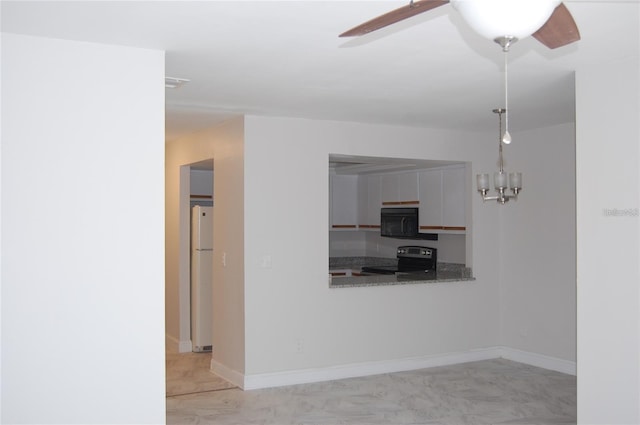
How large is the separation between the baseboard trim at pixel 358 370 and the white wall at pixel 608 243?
8.48 ft

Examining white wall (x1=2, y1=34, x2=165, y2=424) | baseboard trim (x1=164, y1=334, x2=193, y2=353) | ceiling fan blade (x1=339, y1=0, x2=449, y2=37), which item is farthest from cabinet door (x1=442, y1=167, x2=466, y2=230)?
ceiling fan blade (x1=339, y1=0, x2=449, y2=37)

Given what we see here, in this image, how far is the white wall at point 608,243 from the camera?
4.01 metres

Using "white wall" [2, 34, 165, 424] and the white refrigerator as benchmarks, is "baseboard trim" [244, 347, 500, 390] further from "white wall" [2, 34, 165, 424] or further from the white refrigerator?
"white wall" [2, 34, 165, 424]

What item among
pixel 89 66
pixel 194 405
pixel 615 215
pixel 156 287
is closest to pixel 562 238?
pixel 615 215

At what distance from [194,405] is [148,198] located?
243 cm

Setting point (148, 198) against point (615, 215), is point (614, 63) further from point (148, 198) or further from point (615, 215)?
point (148, 198)

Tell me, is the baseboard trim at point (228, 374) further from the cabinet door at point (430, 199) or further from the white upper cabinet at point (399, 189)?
the white upper cabinet at point (399, 189)

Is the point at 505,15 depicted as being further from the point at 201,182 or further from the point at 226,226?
the point at 201,182

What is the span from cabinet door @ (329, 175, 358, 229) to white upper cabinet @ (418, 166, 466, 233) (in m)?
1.60

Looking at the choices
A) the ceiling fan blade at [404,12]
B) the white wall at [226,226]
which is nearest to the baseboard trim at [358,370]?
the white wall at [226,226]

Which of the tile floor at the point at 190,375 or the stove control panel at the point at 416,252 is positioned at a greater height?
the stove control panel at the point at 416,252

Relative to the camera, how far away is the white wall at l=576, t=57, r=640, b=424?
4.01 metres

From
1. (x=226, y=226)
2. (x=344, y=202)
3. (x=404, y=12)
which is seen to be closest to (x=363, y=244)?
(x=344, y=202)

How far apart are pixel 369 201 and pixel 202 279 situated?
288 centimetres
